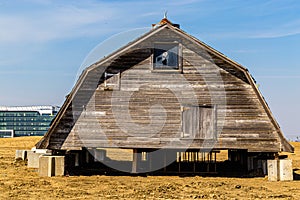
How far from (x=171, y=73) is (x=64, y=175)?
21.6 ft

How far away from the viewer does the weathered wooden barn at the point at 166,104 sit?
20.9m

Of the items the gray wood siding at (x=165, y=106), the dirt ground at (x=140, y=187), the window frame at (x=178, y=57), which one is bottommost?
the dirt ground at (x=140, y=187)

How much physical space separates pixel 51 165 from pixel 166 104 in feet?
18.8

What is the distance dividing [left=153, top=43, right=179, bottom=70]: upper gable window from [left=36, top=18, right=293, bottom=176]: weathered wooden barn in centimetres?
5

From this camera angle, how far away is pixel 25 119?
4567 inches

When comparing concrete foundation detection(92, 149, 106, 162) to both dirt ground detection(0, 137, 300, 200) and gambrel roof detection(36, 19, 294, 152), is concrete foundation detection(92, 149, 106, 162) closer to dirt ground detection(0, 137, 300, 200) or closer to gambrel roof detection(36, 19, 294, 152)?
dirt ground detection(0, 137, 300, 200)

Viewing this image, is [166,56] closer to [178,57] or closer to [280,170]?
[178,57]

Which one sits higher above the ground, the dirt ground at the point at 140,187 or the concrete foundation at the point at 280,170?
the concrete foundation at the point at 280,170

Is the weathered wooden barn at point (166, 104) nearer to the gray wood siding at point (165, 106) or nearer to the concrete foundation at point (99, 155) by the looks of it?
the gray wood siding at point (165, 106)

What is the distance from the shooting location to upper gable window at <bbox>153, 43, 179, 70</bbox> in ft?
70.3

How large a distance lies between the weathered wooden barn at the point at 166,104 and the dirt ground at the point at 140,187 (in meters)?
1.47

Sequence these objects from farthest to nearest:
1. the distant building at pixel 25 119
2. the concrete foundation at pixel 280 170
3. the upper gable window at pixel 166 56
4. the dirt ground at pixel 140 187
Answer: the distant building at pixel 25 119
the upper gable window at pixel 166 56
the concrete foundation at pixel 280 170
the dirt ground at pixel 140 187

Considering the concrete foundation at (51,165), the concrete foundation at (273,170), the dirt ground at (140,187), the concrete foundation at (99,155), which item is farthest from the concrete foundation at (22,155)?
the concrete foundation at (273,170)

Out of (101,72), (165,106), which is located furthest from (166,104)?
(101,72)
